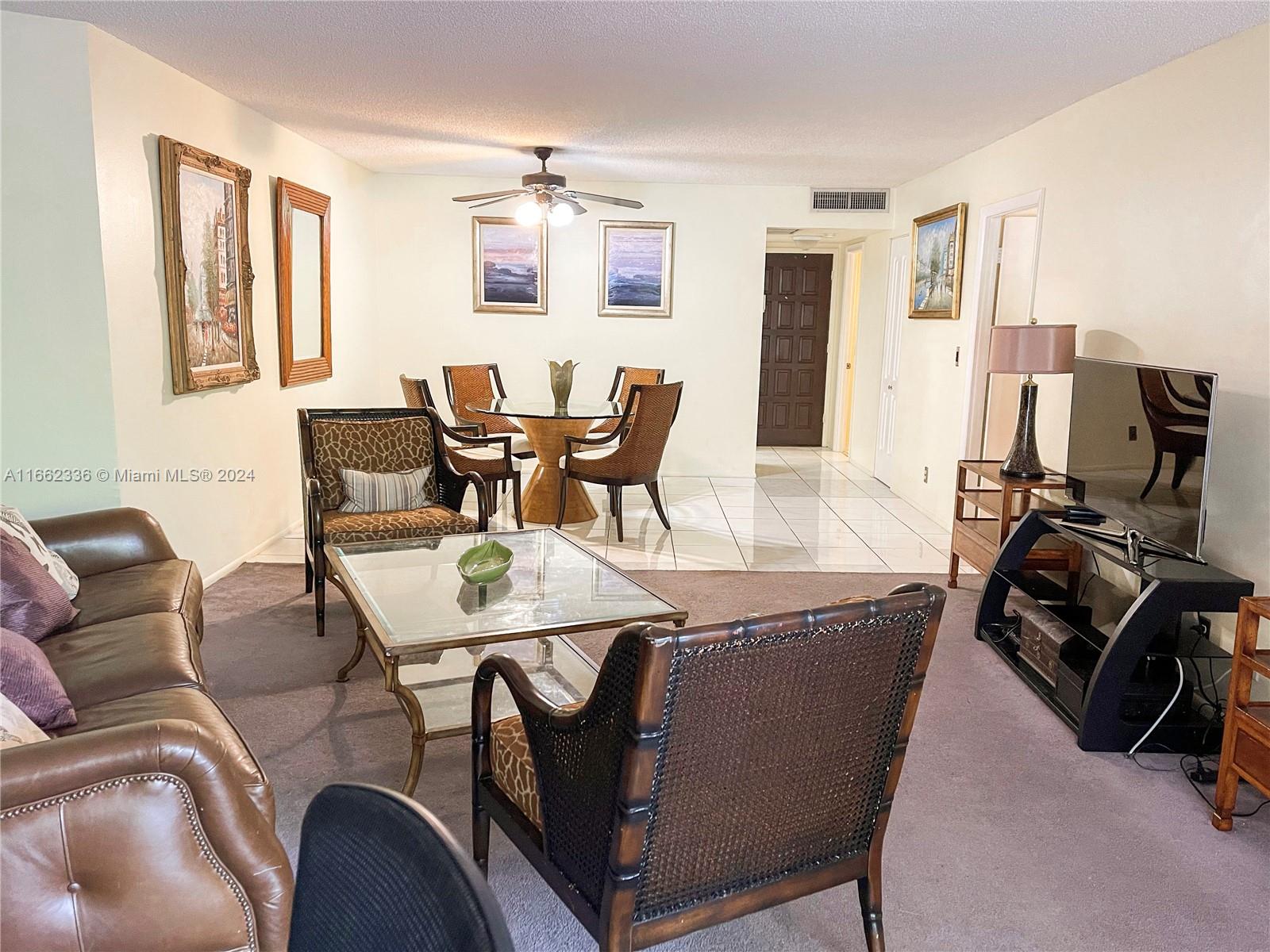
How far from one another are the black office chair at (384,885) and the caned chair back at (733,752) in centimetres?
63

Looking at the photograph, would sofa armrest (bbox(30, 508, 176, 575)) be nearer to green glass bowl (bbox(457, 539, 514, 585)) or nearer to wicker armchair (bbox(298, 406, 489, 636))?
wicker armchair (bbox(298, 406, 489, 636))

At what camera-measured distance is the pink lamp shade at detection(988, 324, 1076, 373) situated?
4066 millimetres

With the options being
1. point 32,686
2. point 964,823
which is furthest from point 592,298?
point 32,686

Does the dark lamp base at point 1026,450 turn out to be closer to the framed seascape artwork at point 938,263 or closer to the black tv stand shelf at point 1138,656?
the black tv stand shelf at point 1138,656

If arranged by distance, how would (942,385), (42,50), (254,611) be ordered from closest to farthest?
(42,50), (254,611), (942,385)

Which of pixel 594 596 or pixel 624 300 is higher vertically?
pixel 624 300

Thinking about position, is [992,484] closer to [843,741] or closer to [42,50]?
[843,741]

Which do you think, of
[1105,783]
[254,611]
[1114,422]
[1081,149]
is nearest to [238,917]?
[1105,783]

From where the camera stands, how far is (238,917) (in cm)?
146

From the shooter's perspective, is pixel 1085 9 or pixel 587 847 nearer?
pixel 587 847

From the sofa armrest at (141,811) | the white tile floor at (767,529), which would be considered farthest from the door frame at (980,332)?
the sofa armrest at (141,811)

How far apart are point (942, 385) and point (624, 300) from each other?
2709 mm

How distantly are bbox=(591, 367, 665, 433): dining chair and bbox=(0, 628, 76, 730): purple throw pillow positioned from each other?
4804 millimetres

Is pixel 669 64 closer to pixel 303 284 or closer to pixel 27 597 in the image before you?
pixel 27 597
